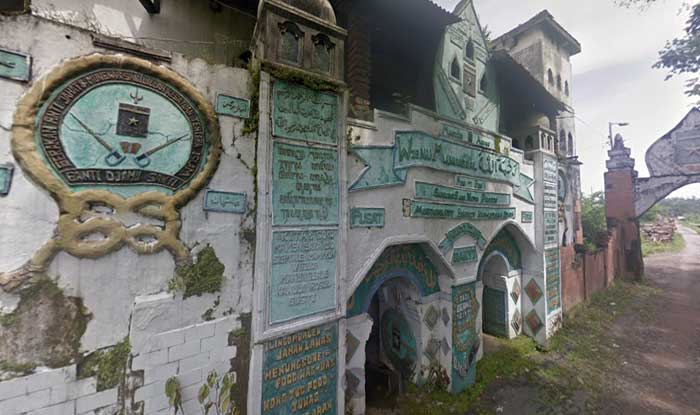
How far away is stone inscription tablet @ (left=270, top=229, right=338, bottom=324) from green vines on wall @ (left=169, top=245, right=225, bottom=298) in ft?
1.87

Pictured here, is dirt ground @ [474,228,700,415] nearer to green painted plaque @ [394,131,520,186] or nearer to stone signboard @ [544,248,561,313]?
stone signboard @ [544,248,561,313]

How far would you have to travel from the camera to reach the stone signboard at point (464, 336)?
5707 mm

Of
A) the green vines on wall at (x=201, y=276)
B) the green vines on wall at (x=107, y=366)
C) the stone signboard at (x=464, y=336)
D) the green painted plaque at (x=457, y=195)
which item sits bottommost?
the stone signboard at (x=464, y=336)

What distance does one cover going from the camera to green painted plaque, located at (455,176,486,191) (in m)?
5.72

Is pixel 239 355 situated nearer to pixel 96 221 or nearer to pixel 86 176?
pixel 96 221

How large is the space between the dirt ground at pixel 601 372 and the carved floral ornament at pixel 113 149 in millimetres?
4931

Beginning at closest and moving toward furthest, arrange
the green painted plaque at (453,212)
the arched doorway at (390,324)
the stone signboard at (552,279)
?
the arched doorway at (390,324) → the green painted plaque at (453,212) → the stone signboard at (552,279)

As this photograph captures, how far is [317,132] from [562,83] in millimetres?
17851

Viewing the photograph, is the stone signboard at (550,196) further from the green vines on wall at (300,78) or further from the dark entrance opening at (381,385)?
the green vines on wall at (300,78)

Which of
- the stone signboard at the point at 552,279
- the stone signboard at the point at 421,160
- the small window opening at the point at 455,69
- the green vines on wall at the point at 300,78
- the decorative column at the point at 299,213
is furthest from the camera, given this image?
the stone signboard at the point at 552,279

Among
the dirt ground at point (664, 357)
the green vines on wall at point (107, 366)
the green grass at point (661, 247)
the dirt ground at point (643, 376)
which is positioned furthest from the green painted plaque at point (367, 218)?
the green grass at point (661, 247)

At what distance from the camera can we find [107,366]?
249cm

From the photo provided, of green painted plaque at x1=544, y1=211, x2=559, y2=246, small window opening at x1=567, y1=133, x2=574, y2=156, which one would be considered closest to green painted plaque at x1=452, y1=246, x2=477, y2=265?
green painted plaque at x1=544, y1=211, x2=559, y2=246

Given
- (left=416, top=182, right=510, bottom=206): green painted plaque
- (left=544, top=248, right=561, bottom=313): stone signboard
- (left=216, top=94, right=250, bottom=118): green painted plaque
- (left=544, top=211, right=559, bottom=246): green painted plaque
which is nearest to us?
(left=216, top=94, right=250, bottom=118): green painted plaque
